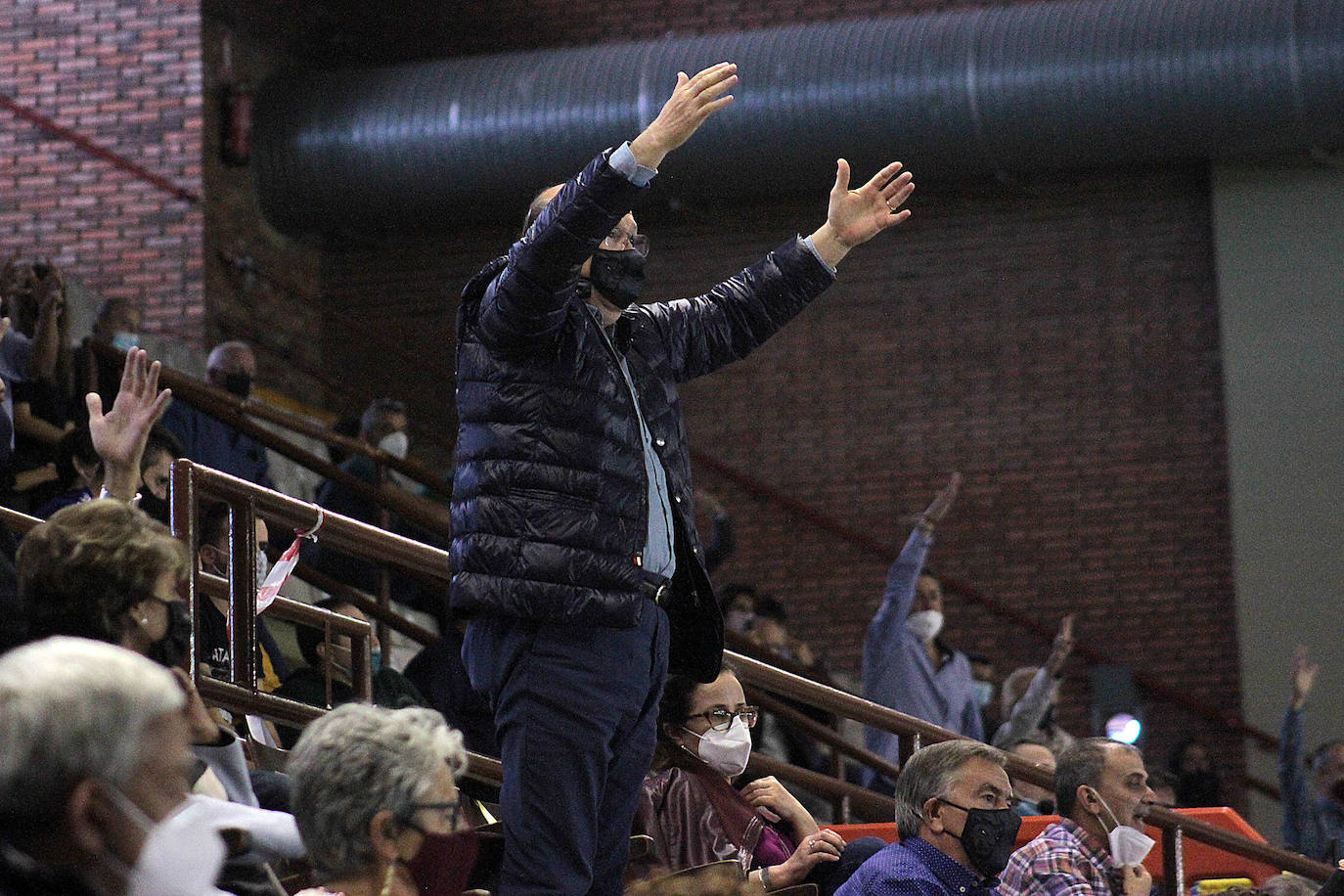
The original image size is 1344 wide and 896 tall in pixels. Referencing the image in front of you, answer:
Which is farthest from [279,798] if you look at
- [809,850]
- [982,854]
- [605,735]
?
[982,854]

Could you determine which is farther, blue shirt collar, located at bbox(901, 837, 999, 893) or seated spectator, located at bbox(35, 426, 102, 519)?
seated spectator, located at bbox(35, 426, 102, 519)

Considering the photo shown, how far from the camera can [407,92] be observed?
10305 mm

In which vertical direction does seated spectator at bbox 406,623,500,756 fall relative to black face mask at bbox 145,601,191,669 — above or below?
below

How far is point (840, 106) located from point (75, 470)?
529 centimetres

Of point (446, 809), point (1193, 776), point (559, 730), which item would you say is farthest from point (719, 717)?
point (1193, 776)

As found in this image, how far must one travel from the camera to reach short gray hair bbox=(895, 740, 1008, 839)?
14.1ft

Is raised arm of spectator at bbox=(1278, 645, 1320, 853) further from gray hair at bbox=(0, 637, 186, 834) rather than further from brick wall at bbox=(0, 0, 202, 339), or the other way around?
gray hair at bbox=(0, 637, 186, 834)

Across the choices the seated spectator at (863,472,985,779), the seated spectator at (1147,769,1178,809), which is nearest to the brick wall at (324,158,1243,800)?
the seated spectator at (863,472,985,779)

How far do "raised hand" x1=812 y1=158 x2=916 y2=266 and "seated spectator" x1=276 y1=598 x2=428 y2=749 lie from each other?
62.0 inches

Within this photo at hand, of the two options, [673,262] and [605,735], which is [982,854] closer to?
[605,735]

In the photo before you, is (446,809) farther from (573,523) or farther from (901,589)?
(901,589)

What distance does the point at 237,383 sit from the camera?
7789 mm

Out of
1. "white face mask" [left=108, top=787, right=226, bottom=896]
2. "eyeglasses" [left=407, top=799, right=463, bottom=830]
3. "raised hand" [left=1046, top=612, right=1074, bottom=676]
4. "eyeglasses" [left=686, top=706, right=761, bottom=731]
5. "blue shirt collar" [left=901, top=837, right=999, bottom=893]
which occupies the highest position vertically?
"white face mask" [left=108, top=787, right=226, bottom=896]

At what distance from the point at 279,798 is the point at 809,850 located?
1.54 metres
